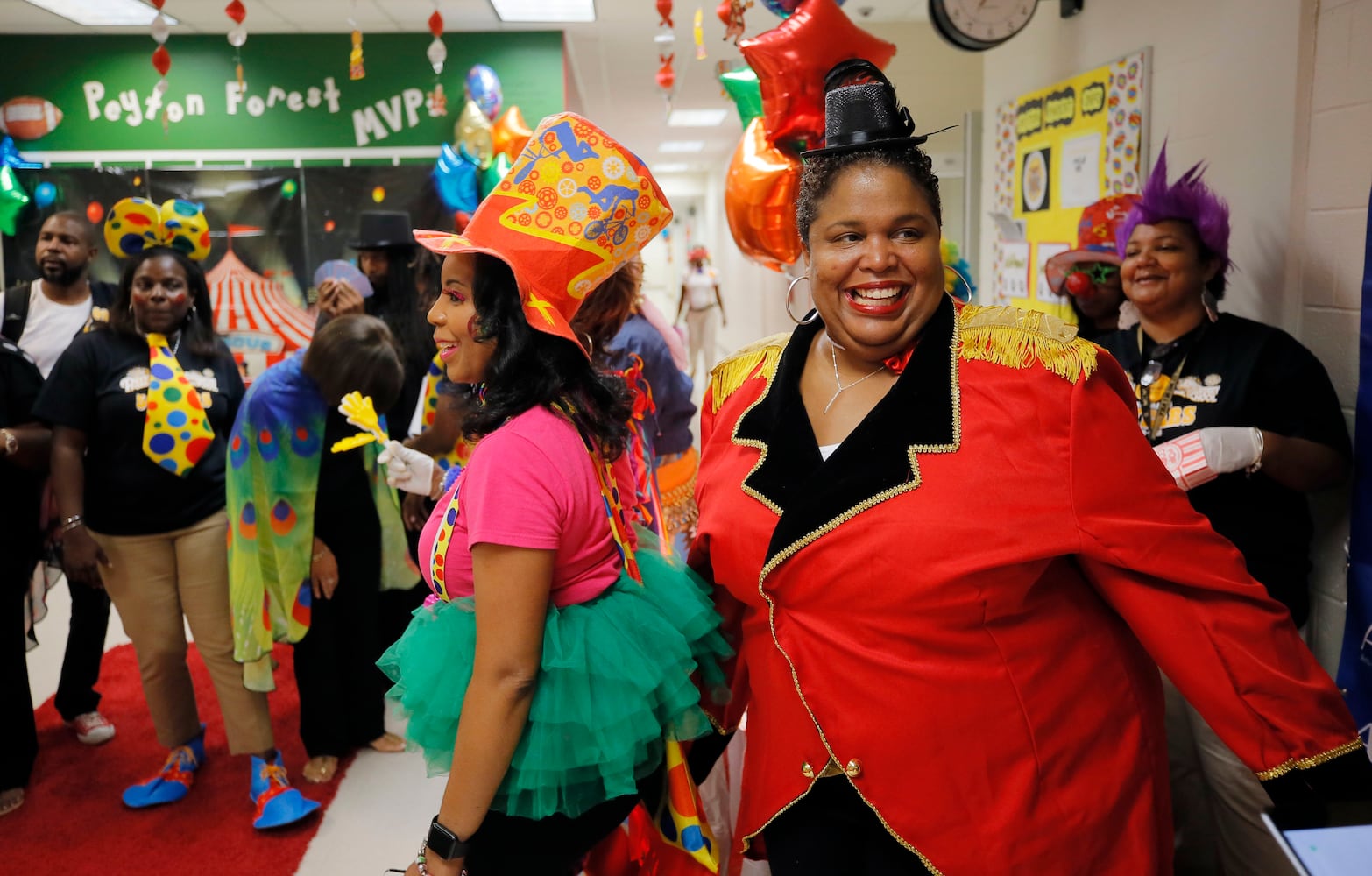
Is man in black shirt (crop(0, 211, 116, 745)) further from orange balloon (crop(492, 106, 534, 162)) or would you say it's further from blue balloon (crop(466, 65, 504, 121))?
blue balloon (crop(466, 65, 504, 121))

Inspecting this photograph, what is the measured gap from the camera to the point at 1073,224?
4.08 metres

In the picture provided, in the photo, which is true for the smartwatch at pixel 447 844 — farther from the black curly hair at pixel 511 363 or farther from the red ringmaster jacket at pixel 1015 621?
the black curly hair at pixel 511 363

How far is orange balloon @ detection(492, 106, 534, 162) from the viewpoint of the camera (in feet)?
22.1

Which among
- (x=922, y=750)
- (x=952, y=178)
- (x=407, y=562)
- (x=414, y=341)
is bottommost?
(x=407, y=562)

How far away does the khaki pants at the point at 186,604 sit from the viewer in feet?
10.1

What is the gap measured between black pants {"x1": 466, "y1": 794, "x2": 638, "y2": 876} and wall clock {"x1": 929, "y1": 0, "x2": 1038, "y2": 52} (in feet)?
10.6

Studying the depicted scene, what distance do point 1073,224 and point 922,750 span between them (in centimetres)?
323

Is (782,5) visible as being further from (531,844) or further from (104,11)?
(104,11)

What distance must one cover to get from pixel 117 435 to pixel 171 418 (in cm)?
17

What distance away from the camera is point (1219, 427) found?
90.2 inches

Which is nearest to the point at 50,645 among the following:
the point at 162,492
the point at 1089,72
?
the point at 162,492

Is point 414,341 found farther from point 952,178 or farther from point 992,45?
point 952,178

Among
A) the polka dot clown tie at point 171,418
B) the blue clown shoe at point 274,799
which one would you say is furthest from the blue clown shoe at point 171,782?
the polka dot clown tie at point 171,418

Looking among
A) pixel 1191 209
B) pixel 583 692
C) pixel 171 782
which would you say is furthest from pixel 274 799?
pixel 1191 209
